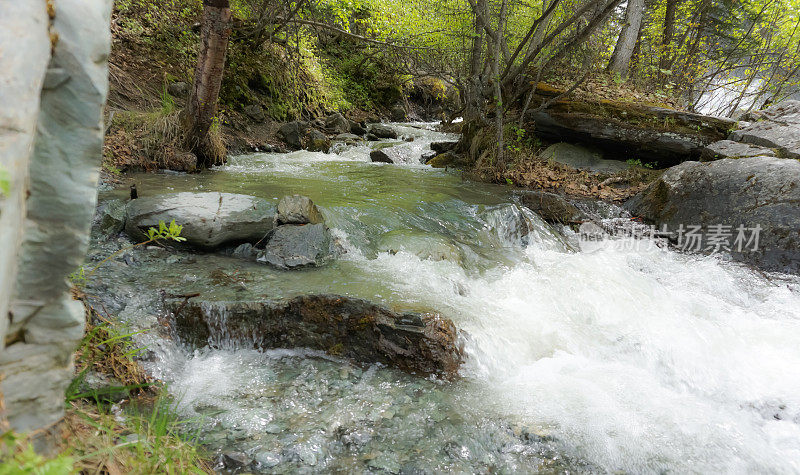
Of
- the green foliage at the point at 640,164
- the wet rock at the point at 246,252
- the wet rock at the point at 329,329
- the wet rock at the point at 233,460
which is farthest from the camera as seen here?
the green foliage at the point at 640,164

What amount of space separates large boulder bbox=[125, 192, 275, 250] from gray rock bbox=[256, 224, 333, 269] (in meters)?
0.26

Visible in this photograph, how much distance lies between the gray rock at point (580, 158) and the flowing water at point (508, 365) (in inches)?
133

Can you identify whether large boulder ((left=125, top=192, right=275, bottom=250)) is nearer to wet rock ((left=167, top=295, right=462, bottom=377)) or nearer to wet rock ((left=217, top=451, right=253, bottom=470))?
wet rock ((left=167, top=295, right=462, bottom=377))

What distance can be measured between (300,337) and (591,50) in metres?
11.7

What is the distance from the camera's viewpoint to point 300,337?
3.47 meters

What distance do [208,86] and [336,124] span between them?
656cm

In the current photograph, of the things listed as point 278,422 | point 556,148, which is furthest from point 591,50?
point 278,422

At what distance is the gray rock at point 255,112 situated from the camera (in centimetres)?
1110

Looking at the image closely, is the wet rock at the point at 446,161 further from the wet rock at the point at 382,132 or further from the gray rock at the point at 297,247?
the gray rock at the point at 297,247

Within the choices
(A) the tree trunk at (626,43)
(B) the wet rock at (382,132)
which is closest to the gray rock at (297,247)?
(A) the tree trunk at (626,43)

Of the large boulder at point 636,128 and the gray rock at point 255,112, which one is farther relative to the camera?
the gray rock at point 255,112

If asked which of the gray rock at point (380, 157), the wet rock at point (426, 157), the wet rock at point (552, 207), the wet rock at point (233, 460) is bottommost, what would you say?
the wet rock at point (233, 460)

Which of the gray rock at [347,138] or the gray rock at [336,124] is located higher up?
the gray rock at [336,124]

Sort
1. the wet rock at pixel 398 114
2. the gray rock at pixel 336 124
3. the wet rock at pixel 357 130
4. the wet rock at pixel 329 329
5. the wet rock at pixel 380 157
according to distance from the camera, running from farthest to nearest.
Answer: the wet rock at pixel 398 114, the wet rock at pixel 357 130, the gray rock at pixel 336 124, the wet rock at pixel 380 157, the wet rock at pixel 329 329
